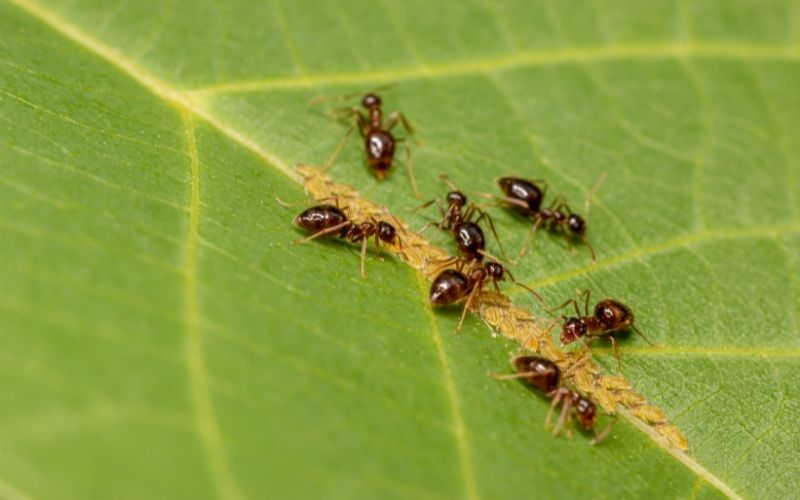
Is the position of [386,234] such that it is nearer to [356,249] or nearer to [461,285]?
[356,249]

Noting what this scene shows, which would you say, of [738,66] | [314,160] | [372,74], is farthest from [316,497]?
[738,66]

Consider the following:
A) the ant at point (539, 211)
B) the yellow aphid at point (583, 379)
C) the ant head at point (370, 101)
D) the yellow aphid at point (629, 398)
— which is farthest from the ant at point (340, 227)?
the yellow aphid at point (629, 398)

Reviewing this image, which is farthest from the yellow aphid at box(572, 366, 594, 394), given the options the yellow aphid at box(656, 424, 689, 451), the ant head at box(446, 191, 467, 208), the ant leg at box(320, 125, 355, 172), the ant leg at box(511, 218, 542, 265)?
the ant leg at box(320, 125, 355, 172)

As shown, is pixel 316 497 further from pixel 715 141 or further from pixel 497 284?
pixel 715 141

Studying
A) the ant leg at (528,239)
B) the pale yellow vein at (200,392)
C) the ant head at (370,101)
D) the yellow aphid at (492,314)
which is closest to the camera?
the pale yellow vein at (200,392)

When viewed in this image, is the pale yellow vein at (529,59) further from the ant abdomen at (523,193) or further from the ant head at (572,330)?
the ant head at (572,330)

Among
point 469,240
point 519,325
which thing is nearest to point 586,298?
point 519,325

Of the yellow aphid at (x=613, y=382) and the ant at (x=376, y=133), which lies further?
the ant at (x=376, y=133)
